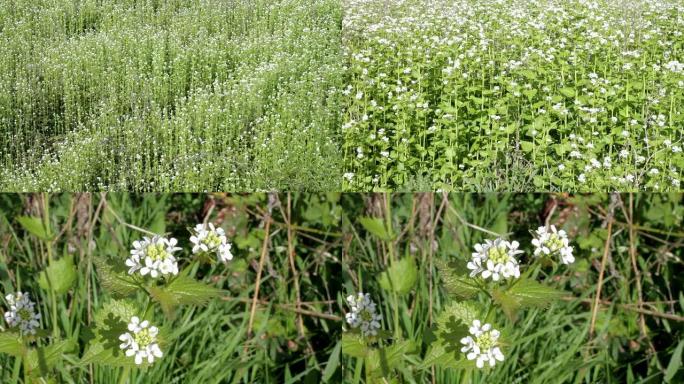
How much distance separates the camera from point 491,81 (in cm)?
558

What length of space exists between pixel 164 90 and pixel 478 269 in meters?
3.73

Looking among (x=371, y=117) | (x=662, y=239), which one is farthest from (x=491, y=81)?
(x=662, y=239)

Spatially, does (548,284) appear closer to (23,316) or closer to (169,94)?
(23,316)

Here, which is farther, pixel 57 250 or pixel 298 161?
pixel 298 161

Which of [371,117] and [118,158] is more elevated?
[371,117]

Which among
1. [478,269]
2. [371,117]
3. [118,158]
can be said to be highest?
[478,269]

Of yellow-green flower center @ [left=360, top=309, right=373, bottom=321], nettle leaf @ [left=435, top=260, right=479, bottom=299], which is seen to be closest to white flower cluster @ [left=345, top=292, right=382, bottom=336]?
yellow-green flower center @ [left=360, top=309, right=373, bottom=321]

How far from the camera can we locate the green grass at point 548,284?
3.38 m

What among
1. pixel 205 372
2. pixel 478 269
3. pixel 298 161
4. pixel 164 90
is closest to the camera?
pixel 478 269

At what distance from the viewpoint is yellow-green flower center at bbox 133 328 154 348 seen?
277 centimetres

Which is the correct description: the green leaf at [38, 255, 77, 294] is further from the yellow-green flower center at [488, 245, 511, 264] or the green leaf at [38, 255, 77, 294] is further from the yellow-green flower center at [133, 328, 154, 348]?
the yellow-green flower center at [488, 245, 511, 264]

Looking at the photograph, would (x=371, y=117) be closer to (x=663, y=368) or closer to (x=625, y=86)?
(x=625, y=86)

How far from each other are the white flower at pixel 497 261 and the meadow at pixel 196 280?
2.92ft

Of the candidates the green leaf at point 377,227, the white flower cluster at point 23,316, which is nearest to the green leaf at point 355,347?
the green leaf at point 377,227
